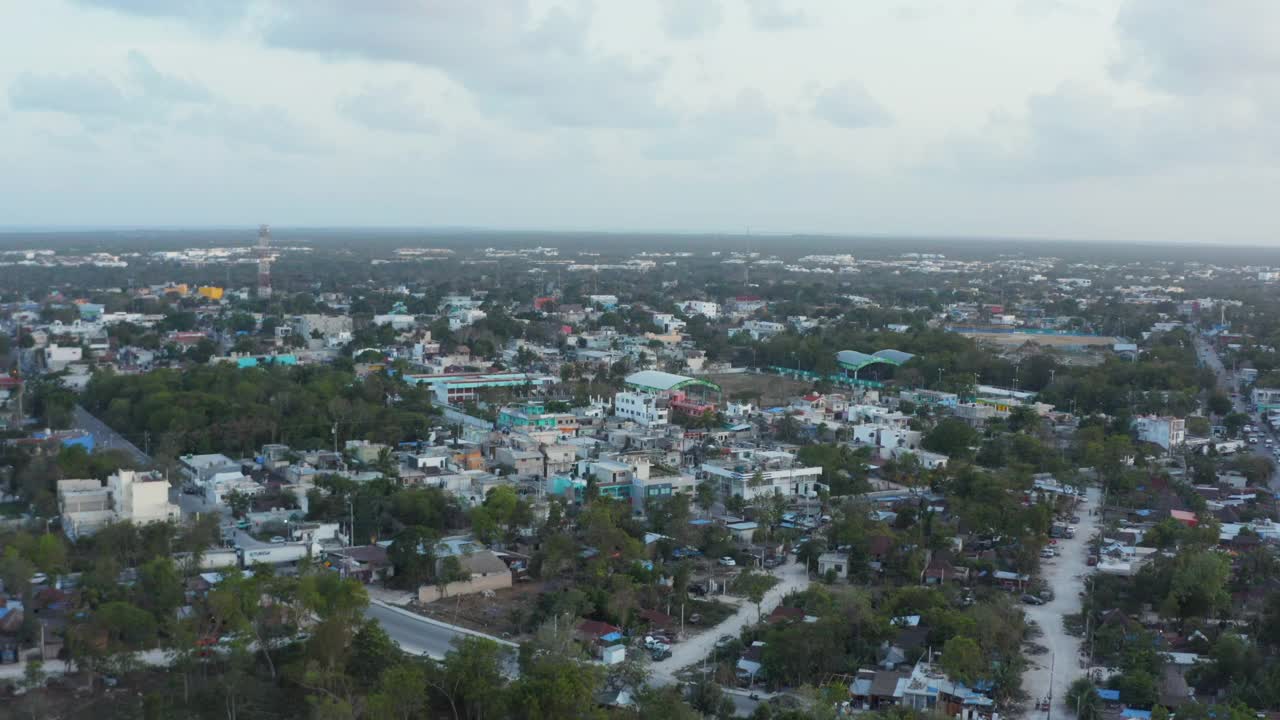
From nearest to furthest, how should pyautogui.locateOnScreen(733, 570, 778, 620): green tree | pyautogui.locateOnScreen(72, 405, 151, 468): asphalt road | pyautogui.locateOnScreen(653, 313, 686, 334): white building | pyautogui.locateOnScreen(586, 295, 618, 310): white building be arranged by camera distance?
1. pyautogui.locateOnScreen(733, 570, 778, 620): green tree
2. pyautogui.locateOnScreen(72, 405, 151, 468): asphalt road
3. pyautogui.locateOnScreen(653, 313, 686, 334): white building
4. pyautogui.locateOnScreen(586, 295, 618, 310): white building

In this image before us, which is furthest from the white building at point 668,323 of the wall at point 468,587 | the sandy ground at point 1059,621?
the wall at point 468,587

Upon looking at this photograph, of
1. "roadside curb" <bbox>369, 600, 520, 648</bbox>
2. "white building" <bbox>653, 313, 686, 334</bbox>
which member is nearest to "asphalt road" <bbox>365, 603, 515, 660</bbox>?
"roadside curb" <bbox>369, 600, 520, 648</bbox>

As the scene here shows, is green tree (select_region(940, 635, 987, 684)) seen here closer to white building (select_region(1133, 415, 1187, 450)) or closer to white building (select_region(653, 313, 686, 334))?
white building (select_region(1133, 415, 1187, 450))

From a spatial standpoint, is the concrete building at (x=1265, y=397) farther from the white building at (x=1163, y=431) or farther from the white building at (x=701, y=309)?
the white building at (x=701, y=309)

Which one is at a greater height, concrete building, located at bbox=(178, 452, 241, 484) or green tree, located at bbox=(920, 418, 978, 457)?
green tree, located at bbox=(920, 418, 978, 457)

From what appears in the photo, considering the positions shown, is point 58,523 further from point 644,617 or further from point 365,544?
point 644,617

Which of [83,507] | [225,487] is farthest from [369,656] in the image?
[225,487]

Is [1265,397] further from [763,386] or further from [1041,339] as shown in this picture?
[1041,339]
